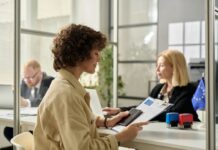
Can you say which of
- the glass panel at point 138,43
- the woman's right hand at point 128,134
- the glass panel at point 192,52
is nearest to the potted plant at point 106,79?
the glass panel at point 138,43

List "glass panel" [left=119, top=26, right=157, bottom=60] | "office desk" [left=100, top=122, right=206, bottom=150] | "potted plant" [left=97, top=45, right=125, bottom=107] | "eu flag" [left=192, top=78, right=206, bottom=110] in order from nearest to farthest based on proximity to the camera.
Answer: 1. "office desk" [left=100, top=122, right=206, bottom=150]
2. "eu flag" [left=192, top=78, right=206, bottom=110]
3. "potted plant" [left=97, top=45, right=125, bottom=107]
4. "glass panel" [left=119, top=26, right=157, bottom=60]

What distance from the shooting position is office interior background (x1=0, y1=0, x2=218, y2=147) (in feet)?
14.6

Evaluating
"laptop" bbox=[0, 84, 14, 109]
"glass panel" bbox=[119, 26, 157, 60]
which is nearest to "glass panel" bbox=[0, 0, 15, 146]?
"laptop" bbox=[0, 84, 14, 109]

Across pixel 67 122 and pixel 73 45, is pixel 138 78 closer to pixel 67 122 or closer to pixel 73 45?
pixel 73 45

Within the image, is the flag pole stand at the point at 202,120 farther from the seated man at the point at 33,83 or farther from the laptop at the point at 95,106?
the seated man at the point at 33,83

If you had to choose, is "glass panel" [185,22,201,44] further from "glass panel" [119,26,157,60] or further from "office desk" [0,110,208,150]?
"office desk" [0,110,208,150]

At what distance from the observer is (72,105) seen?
1.30 metres

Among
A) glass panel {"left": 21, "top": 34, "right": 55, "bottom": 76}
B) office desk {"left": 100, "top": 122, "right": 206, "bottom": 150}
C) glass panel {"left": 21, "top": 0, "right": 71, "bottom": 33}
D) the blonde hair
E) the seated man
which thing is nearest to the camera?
office desk {"left": 100, "top": 122, "right": 206, "bottom": 150}

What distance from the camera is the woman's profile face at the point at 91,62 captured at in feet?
4.85

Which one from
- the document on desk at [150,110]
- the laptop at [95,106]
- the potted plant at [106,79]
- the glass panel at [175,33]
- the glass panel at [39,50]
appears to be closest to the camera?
the document on desk at [150,110]

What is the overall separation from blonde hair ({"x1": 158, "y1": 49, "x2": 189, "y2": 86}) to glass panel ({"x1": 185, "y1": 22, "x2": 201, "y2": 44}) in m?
2.40

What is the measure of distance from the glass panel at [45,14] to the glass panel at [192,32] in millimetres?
1894

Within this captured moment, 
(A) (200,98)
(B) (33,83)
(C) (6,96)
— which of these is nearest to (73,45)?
(A) (200,98)

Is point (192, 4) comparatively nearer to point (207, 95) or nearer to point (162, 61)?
point (162, 61)
